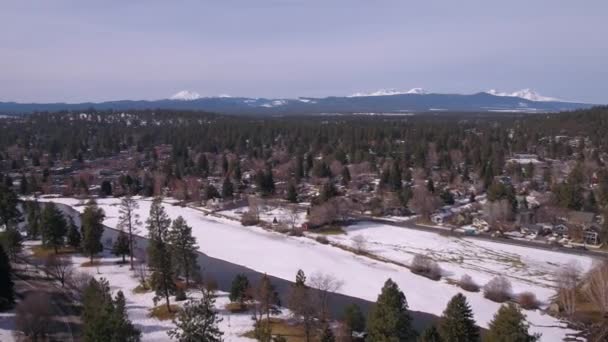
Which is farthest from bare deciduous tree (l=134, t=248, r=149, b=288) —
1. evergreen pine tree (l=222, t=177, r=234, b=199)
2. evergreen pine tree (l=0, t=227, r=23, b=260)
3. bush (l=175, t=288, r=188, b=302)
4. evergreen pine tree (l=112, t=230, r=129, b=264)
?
evergreen pine tree (l=222, t=177, r=234, b=199)

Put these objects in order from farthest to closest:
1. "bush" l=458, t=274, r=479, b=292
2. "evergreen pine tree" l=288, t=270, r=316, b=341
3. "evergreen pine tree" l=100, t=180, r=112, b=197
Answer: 1. "evergreen pine tree" l=100, t=180, r=112, b=197
2. "bush" l=458, t=274, r=479, b=292
3. "evergreen pine tree" l=288, t=270, r=316, b=341

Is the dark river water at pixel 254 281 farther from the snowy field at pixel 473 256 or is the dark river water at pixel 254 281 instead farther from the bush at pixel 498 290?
the snowy field at pixel 473 256

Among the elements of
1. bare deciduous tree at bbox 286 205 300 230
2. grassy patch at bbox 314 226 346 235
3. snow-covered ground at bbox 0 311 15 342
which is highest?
bare deciduous tree at bbox 286 205 300 230

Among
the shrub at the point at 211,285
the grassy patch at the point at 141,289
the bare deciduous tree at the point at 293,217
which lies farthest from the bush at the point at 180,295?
the bare deciduous tree at the point at 293,217

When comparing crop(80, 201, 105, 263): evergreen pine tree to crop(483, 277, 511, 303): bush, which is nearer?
crop(483, 277, 511, 303): bush

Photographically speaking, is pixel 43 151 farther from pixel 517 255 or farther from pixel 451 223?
pixel 517 255

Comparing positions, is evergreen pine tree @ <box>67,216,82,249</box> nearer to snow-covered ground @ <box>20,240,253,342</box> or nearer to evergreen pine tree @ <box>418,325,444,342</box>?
snow-covered ground @ <box>20,240,253,342</box>
